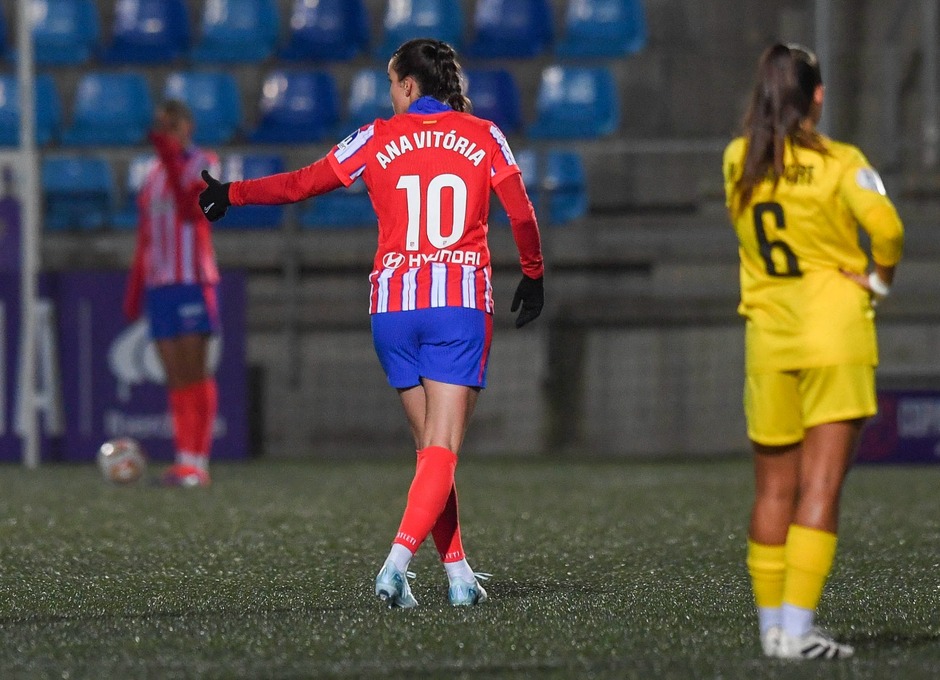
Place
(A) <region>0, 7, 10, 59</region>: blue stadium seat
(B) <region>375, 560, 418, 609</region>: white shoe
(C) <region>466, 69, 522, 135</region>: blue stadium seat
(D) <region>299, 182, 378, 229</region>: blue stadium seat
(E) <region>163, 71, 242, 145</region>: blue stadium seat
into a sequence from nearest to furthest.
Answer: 1. (B) <region>375, 560, 418, 609</region>: white shoe
2. (D) <region>299, 182, 378, 229</region>: blue stadium seat
3. (C) <region>466, 69, 522, 135</region>: blue stadium seat
4. (E) <region>163, 71, 242, 145</region>: blue stadium seat
5. (A) <region>0, 7, 10, 59</region>: blue stadium seat

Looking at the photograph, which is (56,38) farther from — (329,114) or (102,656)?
(102,656)

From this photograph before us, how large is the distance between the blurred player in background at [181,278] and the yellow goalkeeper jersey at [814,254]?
5549 millimetres

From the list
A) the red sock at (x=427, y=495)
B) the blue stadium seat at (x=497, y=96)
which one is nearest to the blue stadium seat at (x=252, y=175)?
the blue stadium seat at (x=497, y=96)

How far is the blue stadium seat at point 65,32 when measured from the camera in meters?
13.2

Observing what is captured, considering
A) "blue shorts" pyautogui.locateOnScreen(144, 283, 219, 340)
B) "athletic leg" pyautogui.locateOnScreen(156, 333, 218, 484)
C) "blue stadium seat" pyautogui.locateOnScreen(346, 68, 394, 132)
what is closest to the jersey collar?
"blue shorts" pyautogui.locateOnScreen(144, 283, 219, 340)

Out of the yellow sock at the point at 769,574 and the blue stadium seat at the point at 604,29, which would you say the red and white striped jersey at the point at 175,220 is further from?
the yellow sock at the point at 769,574

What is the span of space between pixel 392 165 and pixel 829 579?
1.84m

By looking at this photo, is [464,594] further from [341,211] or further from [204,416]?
[341,211]

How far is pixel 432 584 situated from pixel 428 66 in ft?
5.08

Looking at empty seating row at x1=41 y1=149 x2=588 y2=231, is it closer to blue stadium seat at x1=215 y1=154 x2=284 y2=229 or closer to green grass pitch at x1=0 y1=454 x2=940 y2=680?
blue stadium seat at x1=215 y1=154 x2=284 y2=229

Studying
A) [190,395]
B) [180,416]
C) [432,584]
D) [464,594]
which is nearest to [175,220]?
[190,395]

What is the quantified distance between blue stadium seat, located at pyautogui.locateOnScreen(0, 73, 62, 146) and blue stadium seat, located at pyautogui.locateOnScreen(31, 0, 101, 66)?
0.21m

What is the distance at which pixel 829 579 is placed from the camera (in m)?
5.22

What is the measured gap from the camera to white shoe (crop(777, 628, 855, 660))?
366 cm
